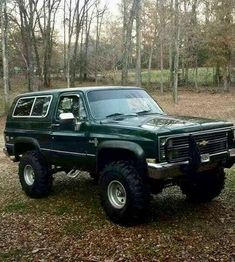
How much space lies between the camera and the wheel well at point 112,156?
6417 millimetres

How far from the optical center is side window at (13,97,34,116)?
8.59 metres

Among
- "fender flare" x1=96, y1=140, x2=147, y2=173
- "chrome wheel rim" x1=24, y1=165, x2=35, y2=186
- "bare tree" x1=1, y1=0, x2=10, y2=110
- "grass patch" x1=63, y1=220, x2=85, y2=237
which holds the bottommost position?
"grass patch" x1=63, y1=220, x2=85, y2=237

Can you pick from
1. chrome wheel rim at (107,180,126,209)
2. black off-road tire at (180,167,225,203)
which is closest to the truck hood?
chrome wheel rim at (107,180,126,209)

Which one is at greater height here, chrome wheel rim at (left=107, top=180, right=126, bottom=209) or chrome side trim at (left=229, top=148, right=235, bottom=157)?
chrome side trim at (left=229, top=148, right=235, bottom=157)

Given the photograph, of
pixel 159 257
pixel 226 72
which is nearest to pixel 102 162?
pixel 159 257

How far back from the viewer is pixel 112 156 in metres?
6.80

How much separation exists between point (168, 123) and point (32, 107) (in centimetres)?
329

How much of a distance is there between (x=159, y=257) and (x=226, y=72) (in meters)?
40.2

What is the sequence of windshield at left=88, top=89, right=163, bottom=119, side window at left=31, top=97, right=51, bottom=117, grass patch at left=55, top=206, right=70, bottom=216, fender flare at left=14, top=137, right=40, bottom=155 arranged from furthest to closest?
1. fender flare at left=14, top=137, right=40, bottom=155
2. side window at left=31, top=97, right=51, bottom=117
3. grass patch at left=55, top=206, right=70, bottom=216
4. windshield at left=88, top=89, right=163, bottom=119

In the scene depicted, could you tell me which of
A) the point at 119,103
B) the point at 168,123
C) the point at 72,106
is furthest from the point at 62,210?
the point at 168,123

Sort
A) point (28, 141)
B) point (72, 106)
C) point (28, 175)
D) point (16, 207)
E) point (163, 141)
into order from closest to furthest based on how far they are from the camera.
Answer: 1. point (163, 141)
2. point (72, 106)
3. point (16, 207)
4. point (28, 141)
5. point (28, 175)

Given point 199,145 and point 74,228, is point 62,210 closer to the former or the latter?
point 74,228

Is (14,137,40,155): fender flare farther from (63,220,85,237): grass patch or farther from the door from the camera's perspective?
(63,220,85,237): grass patch

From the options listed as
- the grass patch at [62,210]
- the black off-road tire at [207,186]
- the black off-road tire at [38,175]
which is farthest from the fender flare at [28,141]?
the black off-road tire at [207,186]
